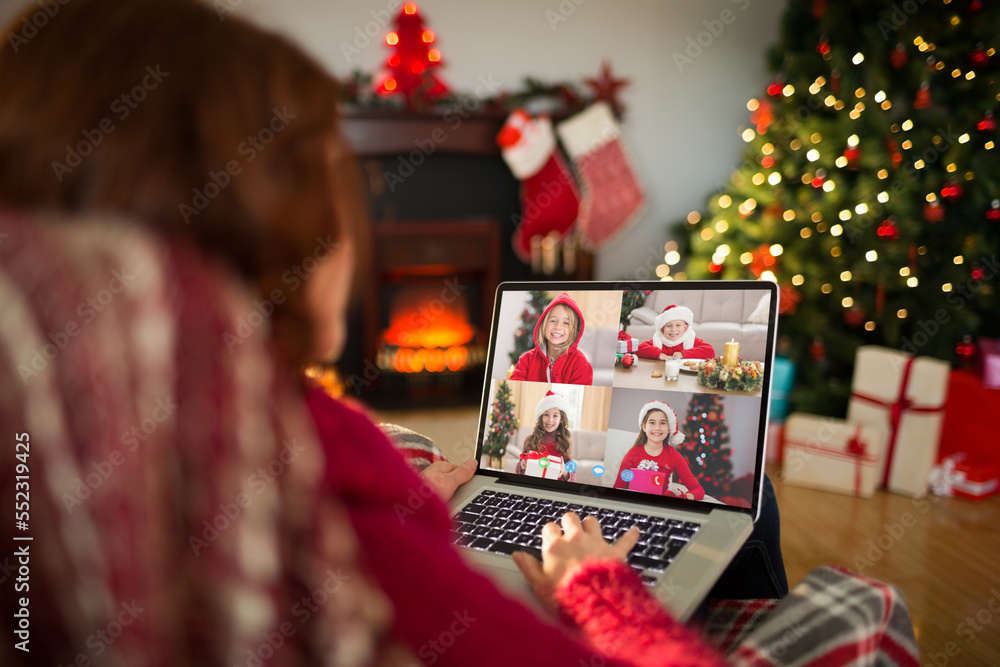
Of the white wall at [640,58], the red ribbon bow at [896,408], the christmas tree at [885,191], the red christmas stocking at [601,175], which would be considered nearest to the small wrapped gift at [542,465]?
the red ribbon bow at [896,408]

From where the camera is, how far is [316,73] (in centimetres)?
40

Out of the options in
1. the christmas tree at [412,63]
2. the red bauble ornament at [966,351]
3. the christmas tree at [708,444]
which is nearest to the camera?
the christmas tree at [708,444]

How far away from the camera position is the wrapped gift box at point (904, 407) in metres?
2.15

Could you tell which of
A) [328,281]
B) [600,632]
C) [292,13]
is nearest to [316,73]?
[328,281]

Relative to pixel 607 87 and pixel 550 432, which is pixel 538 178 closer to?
pixel 607 87

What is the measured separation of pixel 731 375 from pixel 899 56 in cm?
229

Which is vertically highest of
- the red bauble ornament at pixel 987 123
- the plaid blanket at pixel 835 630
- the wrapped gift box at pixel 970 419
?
the red bauble ornament at pixel 987 123

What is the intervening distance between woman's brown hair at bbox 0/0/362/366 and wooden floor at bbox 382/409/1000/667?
163 cm

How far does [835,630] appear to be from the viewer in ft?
1.77

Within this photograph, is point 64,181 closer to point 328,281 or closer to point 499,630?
point 328,281

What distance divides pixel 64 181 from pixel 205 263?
3.5 inches

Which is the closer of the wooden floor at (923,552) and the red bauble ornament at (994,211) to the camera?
the wooden floor at (923,552)

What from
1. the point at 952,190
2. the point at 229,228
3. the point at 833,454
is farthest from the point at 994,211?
the point at 229,228

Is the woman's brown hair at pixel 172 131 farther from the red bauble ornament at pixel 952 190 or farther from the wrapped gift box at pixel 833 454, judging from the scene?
the red bauble ornament at pixel 952 190
